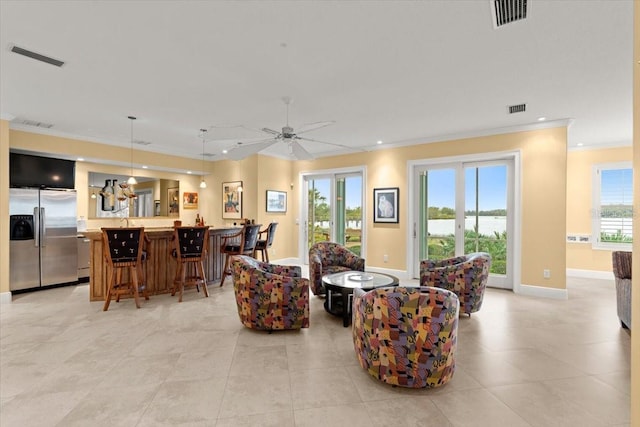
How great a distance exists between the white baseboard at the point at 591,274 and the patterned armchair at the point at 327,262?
5098 mm

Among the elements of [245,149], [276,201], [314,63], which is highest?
[314,63]

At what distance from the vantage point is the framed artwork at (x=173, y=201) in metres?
7.84

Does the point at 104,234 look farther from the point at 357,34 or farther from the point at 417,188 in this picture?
the point at 417,188

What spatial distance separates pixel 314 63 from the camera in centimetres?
298

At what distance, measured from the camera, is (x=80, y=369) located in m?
2.65

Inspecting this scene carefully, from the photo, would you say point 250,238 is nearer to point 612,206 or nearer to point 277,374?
point 277,374

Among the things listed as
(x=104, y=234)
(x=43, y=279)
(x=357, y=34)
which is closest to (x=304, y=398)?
(x=357, y=34)

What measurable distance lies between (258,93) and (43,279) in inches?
196

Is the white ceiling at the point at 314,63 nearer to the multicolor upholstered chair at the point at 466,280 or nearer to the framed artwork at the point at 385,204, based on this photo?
the framed artwork at the point at 385,204

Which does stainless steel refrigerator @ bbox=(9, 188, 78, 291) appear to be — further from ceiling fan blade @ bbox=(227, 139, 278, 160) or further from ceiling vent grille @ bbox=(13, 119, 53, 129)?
ceiling fan blade @ bbox=(227, 139, 278, 160)

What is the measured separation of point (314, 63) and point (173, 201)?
6229 mm

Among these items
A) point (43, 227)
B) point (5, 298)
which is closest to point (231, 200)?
→ point (43, 227)

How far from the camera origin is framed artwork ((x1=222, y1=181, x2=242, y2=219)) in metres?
7.63

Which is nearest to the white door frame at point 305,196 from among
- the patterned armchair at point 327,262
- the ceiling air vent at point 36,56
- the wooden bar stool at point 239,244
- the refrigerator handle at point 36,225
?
the patterned armchair at point 327,262
